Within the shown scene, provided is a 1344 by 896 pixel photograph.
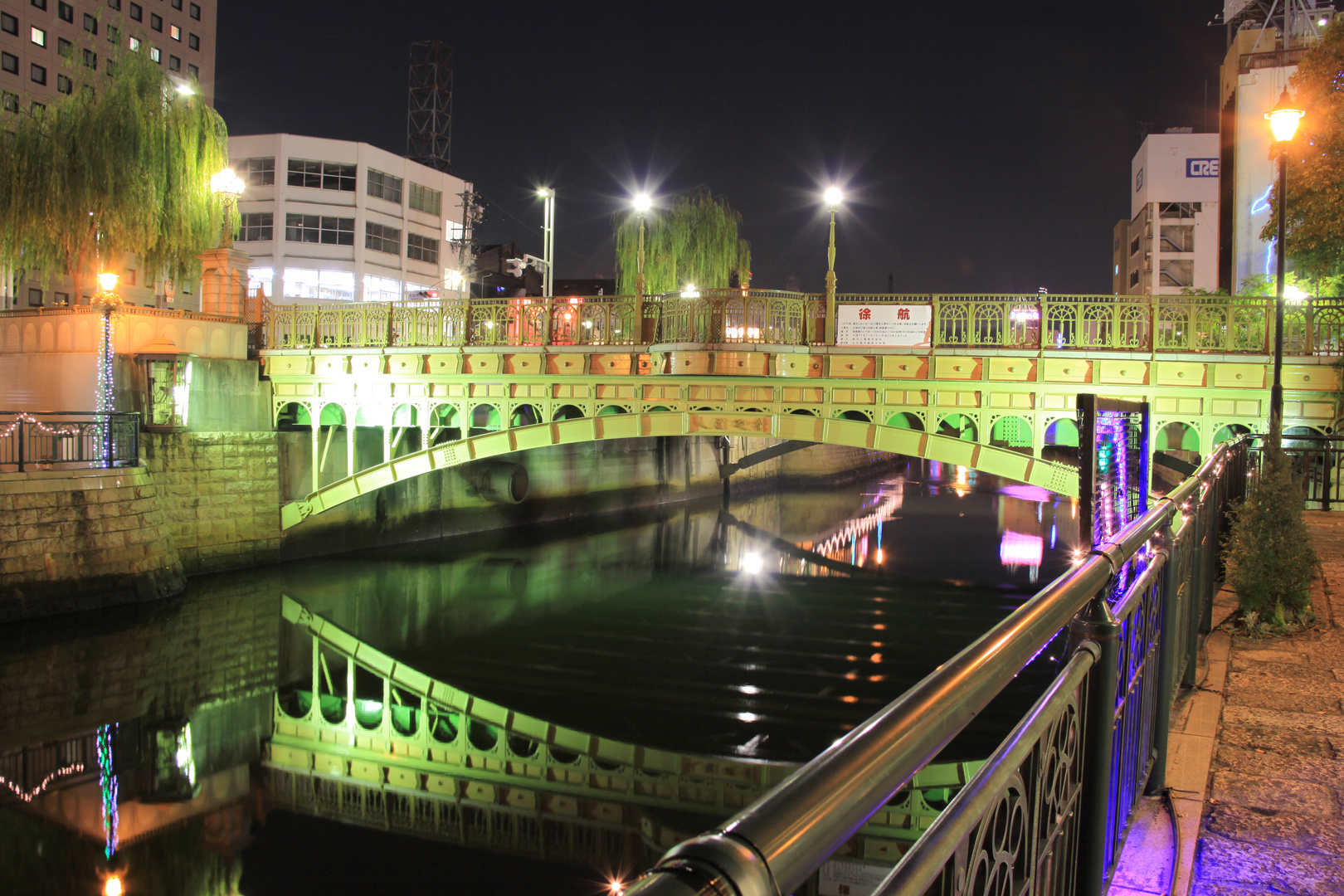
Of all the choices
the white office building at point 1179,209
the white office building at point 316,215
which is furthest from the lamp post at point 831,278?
the white office building at point 1179,209

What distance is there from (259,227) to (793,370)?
38.7m

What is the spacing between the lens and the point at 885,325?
52.4 ft

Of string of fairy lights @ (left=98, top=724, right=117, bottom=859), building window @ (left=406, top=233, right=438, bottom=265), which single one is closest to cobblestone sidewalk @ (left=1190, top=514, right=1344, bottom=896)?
string of fairy lights @ (left=98, top=724, right=117, bottom=859)

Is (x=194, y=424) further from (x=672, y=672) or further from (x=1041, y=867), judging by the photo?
(x=1041, y=867)

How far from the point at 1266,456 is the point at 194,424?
2035 centimetres

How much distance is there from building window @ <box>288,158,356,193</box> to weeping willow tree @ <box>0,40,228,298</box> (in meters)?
25.0

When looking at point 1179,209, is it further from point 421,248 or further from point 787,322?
point 787,322

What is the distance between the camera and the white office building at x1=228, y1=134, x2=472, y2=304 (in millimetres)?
45719

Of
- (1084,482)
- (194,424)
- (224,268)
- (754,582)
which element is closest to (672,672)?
(754,582)

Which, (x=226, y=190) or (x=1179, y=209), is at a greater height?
(x=1179, y=209)

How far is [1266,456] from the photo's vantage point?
8.27m

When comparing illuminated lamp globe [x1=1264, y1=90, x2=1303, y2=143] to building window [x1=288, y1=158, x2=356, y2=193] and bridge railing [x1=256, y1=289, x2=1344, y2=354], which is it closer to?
bridge railing [x1=256, y1=289, x2=1344, y2=354]

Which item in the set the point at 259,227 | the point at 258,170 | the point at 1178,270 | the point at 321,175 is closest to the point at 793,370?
the point at 321,175

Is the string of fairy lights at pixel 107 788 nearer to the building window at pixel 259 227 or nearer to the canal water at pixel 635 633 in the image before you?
the canal water at pixel 635 633
